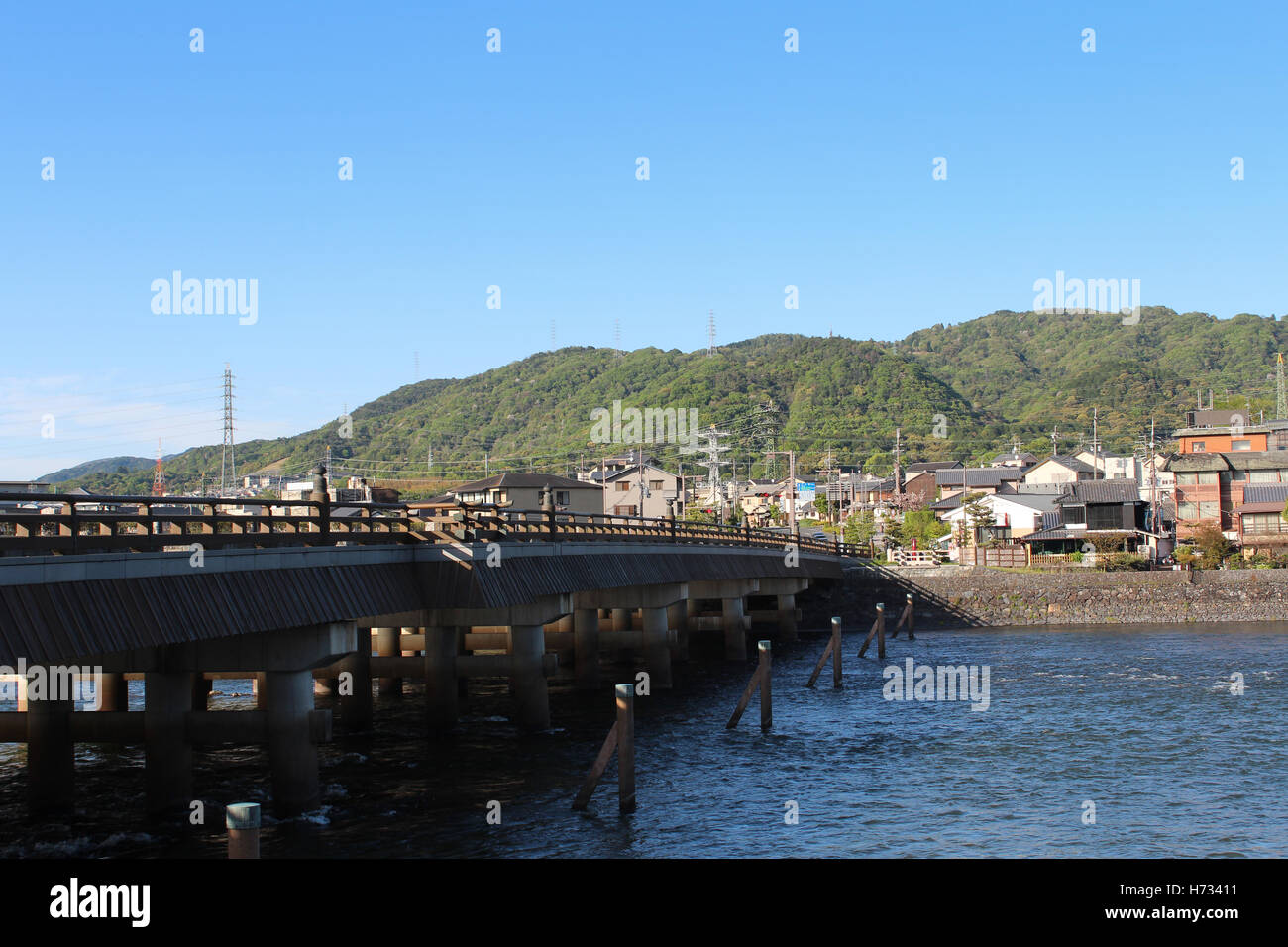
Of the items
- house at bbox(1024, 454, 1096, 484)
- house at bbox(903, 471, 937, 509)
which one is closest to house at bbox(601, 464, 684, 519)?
house at bbox(1024, 454, 1096, 484)

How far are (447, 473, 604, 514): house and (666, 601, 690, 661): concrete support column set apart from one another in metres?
20.9

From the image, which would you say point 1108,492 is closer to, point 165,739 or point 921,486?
point 921,486

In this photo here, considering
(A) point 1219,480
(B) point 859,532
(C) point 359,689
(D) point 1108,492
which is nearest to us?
(C) point 359,689

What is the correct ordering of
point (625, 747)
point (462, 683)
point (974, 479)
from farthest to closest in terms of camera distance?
point (974, 479) → point (462, 683) → point (625, 747)

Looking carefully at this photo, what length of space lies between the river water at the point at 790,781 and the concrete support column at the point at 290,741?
1.64 feet

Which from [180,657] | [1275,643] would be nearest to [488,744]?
[180,657]

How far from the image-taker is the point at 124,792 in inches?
1005

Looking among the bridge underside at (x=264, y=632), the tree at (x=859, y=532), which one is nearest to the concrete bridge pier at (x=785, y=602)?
the bridge underside at (x=264, y=632)

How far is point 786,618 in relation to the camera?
6450cm

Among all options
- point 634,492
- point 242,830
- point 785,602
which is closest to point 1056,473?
point 634,492

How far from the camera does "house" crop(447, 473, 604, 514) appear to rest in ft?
255

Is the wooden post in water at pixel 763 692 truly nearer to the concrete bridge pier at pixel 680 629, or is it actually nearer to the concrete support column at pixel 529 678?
the concrete support column at pixel 529 678

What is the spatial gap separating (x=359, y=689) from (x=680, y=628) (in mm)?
22915
